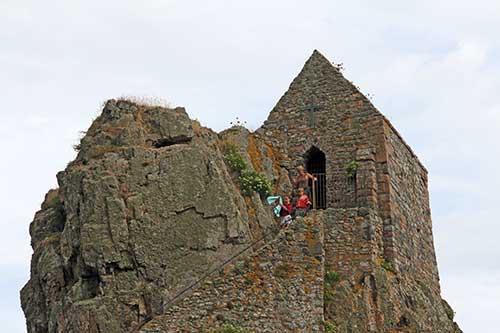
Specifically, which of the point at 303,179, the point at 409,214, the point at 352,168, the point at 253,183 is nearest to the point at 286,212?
the point at 253,183

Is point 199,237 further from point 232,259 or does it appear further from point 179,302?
point 179,302

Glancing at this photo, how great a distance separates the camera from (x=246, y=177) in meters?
26.1

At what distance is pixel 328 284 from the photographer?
23125 mm

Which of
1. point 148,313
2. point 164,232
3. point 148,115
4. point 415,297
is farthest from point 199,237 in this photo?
point 415,297

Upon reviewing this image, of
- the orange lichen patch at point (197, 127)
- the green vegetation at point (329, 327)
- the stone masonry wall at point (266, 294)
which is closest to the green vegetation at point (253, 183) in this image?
the orange lichen patch at point (197, 127)

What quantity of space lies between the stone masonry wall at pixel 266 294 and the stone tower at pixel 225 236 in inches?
1.1

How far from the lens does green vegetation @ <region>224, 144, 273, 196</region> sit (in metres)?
25.9

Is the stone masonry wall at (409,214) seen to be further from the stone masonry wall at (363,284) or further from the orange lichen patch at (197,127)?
the orange lichen patch at (197,127)

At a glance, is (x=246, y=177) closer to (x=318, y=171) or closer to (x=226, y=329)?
(x=318, y=171)

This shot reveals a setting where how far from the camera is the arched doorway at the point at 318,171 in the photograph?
90.8 feet

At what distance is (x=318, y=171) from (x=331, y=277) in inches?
237

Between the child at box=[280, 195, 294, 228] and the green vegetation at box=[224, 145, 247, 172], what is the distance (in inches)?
64.5

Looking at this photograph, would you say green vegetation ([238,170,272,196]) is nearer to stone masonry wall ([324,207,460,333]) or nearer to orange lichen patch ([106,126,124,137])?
stone masonry wall ([324,207,460,333])

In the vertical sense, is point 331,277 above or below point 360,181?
below
